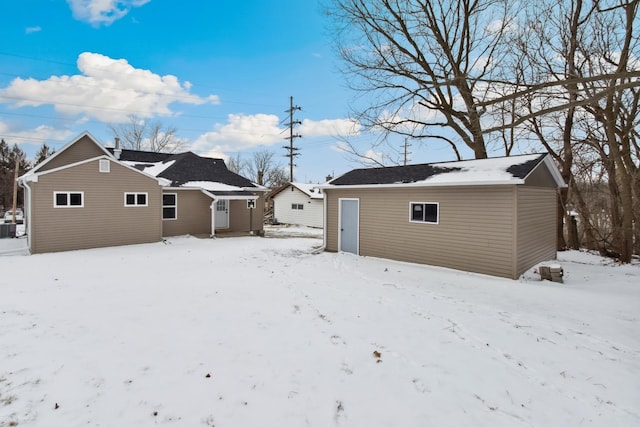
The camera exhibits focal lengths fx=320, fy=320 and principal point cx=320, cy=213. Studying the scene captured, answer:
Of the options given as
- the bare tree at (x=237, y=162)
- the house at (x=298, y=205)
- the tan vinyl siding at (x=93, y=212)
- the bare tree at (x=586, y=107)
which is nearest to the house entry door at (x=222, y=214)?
the tan vinyl siding at (x=93, y=212)

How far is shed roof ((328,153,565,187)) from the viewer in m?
8.32

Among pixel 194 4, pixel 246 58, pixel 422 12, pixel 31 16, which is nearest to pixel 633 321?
pixel 422 12

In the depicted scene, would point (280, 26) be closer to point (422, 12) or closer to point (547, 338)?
point (422, 12)

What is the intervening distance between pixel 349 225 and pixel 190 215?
839cm

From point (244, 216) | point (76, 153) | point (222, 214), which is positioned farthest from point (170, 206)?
point (76, 153)

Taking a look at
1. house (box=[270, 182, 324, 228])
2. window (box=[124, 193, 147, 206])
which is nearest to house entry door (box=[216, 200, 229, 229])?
window (box=[124, 193, 147, 206])

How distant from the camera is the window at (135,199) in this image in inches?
491

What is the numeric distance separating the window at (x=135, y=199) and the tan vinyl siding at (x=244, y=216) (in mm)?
4958

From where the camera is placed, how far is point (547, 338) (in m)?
4.64

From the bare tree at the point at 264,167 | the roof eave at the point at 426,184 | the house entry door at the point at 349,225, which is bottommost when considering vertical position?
the house entry door at the point at 349,225

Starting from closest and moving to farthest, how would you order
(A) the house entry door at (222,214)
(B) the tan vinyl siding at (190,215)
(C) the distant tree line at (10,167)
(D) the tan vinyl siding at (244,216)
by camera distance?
(B) the tan vinyl siding at (190,215), (A) the house entry door at (222,214), (D) the tan vinyl siding at (244,216), (C) the distant tree line at (10,167)

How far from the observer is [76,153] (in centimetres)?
1530

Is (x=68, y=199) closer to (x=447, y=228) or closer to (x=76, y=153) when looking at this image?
(x=76, y=153)

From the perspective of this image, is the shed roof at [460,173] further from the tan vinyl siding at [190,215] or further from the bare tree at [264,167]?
the bare tree at [264,167]
